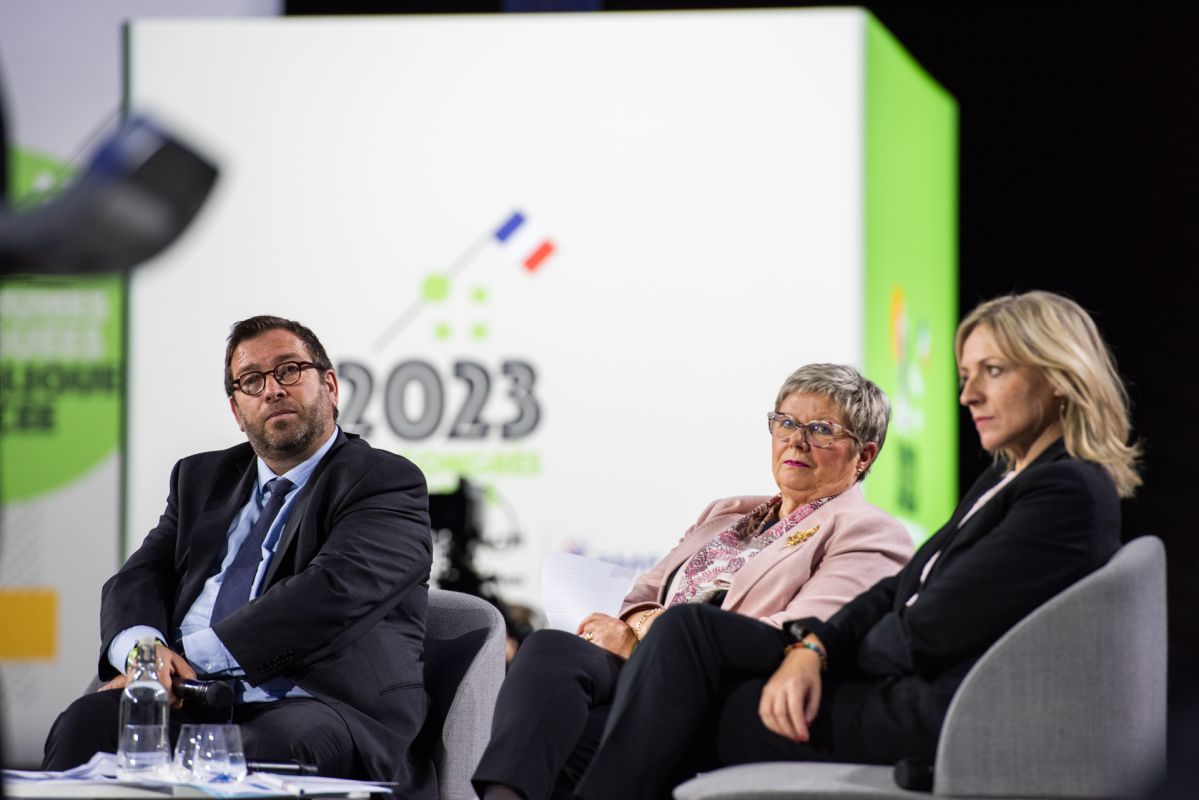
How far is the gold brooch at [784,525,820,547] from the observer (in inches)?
112

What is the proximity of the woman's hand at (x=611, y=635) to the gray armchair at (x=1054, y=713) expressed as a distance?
73 centimetres

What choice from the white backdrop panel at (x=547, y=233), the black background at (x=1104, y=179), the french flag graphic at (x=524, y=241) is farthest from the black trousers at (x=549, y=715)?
the black background at (x=1104, y=179)

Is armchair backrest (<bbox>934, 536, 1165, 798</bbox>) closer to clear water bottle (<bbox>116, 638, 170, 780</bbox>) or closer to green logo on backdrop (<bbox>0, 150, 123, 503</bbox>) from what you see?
clear water bottle (<bbox>116, 638, 170, 780</bbox>)

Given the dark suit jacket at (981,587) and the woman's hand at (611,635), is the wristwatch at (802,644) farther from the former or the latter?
the woman's hand at (611,635)

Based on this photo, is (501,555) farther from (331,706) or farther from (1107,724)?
(1107,724)

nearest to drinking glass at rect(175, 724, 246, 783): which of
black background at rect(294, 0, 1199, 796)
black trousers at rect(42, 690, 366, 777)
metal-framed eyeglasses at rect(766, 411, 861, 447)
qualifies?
black trousers at rect(42, 690, 366, 777)

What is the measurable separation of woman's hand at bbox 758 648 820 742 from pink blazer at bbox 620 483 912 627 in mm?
285

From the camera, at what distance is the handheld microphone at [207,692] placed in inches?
103

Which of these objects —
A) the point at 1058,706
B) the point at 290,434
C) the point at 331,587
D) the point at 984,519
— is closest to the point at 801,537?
the point at 984,519

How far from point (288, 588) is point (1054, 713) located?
1.47 m

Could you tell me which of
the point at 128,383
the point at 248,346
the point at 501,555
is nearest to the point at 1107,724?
the point at 248,346

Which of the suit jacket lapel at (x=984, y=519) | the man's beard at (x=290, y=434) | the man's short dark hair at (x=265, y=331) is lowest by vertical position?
the suit jacket lapel at (x=984, y=519)

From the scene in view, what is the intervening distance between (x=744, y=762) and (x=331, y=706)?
85cm

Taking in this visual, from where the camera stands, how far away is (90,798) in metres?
2.00
